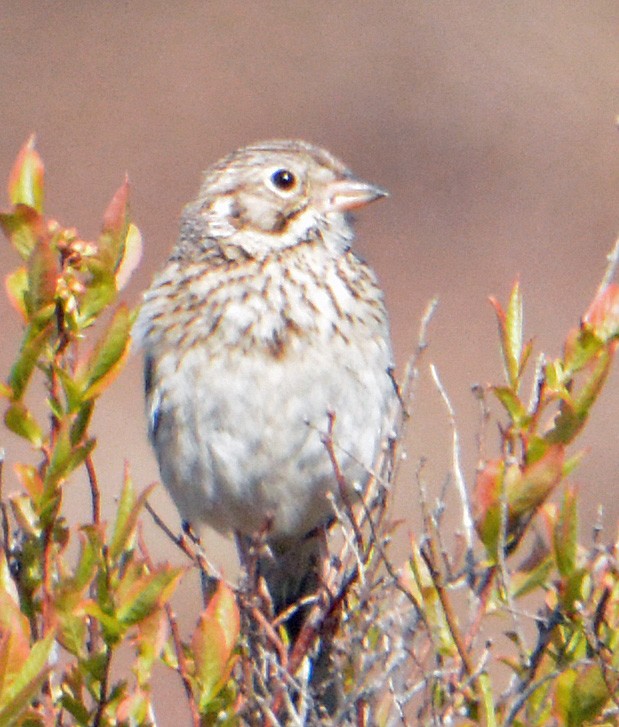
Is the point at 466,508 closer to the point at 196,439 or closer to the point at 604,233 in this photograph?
the point at 196,439

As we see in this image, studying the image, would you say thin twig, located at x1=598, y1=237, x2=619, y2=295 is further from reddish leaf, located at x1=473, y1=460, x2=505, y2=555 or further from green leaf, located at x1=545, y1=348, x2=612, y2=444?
reddish leaf, located at x1=473, y1=460, x2=505, y2=555

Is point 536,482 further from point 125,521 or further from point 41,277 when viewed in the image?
point 41,277

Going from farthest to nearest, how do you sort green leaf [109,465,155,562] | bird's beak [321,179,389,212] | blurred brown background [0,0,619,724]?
blurred brown background [0,0,619,724], bird's beak [321,179,389,212], green leaf [109,465,155,562]

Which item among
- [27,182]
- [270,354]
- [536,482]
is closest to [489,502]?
[536,482]

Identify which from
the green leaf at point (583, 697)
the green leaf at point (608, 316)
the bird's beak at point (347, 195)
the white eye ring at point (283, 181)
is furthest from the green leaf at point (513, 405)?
the white eye ring at point (283, 181)

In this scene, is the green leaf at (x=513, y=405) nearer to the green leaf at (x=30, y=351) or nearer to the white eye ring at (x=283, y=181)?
the green leaf at (x=30, y=351)

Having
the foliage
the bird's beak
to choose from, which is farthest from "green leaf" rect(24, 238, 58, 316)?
the bird's beak
